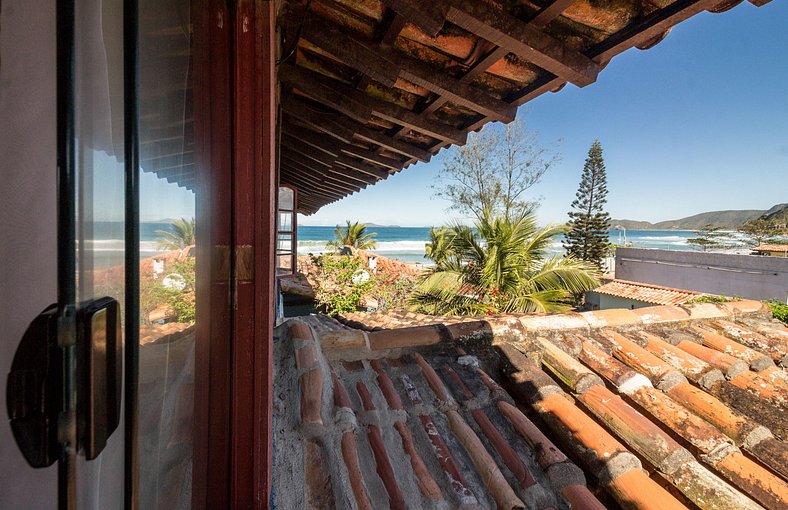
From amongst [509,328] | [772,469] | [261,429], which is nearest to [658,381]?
[772,469]

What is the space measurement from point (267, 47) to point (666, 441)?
6.69ft

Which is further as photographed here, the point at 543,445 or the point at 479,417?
the point at 479,417

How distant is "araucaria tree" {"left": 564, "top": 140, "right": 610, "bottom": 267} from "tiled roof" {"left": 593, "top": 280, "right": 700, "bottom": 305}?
6099 mm

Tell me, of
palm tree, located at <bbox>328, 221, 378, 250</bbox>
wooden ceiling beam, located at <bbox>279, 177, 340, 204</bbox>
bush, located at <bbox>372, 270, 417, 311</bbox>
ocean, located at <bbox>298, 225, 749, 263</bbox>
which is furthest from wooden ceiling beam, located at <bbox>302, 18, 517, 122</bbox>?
ocean, located at <bbox>298, 225, 749, 263</bbox>

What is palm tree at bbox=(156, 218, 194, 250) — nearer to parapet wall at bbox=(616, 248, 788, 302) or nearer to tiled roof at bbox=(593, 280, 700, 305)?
tiled roof at bbox=(593, 280, 700, 305)

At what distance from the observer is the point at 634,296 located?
12391 millimetres

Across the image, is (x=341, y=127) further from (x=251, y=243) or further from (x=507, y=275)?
(x=507, y=275)

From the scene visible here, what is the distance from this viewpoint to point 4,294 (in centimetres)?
31

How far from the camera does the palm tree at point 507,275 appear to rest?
6082 mm

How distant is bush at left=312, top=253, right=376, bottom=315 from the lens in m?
7.57

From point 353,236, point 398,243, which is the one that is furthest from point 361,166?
point 398,243

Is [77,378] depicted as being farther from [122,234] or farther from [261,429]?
[261,429]

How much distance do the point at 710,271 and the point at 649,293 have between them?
17.4ft

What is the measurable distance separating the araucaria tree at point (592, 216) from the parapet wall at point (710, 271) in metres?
1.62
